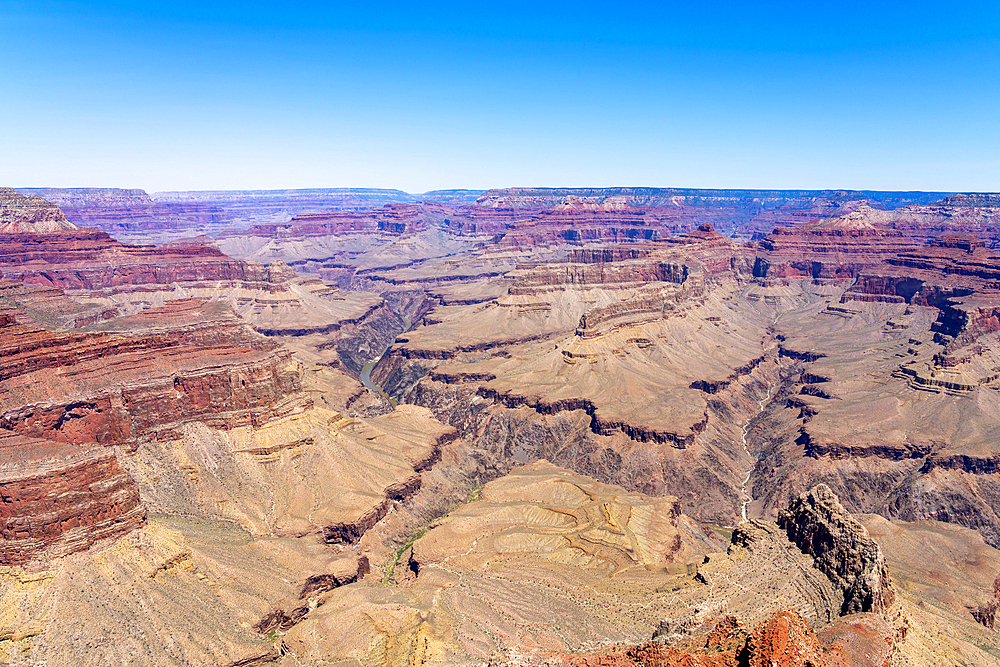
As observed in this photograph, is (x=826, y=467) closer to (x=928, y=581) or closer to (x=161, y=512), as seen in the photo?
(x=928, y=581)

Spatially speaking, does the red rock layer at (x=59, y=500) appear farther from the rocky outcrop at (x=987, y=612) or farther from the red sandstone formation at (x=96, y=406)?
the rocky outcrop at (x=987, y=612)

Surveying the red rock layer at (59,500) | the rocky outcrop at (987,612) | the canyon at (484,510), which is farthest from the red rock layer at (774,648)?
the red rock layer at (59,500)

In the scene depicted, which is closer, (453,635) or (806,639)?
(806,639)

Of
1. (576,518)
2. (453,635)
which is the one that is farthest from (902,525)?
(453,635)

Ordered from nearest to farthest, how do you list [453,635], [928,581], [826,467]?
[453,635] → [928,581] → [826,467]

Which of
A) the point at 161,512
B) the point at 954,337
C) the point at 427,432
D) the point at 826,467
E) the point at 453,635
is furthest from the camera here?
the point at 954,337
